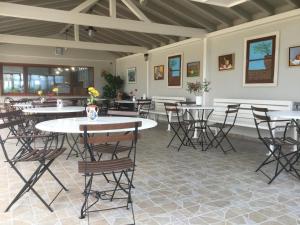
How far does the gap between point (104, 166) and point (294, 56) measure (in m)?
4.42

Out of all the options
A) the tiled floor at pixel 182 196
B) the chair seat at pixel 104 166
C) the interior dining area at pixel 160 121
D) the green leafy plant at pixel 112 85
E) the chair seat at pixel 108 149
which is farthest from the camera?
the green leafy plant at pixel 112 85

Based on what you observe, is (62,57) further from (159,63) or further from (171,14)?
(171,14)

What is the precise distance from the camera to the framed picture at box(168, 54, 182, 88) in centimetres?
838

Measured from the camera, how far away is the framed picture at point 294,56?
503 centimetres

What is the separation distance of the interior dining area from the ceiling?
39 mm

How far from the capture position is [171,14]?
6.96m

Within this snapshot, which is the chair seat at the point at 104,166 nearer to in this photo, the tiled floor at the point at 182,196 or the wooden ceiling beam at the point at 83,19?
the tiled floor at the point at 182,196

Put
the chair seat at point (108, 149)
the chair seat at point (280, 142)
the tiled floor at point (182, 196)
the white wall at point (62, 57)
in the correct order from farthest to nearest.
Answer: the white wall at point (62, 57) < the chair seat at point (280, 142) < the chair seat at point (108, 149) < the tiled floor at point (182, 196)

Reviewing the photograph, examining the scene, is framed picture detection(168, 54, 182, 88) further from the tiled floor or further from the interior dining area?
the tiled floor

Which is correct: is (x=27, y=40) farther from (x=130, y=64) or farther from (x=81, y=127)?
(x=81, y=127)

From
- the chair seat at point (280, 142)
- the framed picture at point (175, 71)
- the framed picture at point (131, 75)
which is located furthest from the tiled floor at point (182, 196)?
the framed picture at point (131, 75)

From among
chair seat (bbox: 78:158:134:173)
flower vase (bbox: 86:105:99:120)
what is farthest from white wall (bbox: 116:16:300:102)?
chair seat (bbox: 78:158:134:173)

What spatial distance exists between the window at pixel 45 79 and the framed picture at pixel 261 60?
329 inches

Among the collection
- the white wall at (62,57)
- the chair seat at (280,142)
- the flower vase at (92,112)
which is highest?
the white wall at (62,57)
